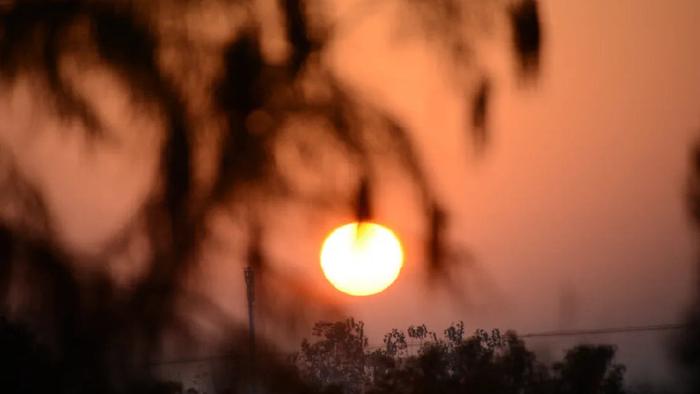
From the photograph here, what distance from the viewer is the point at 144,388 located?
46.4 feet

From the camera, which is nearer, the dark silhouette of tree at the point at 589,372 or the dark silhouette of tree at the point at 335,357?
the dark silhouette of tree at the point at 589,372

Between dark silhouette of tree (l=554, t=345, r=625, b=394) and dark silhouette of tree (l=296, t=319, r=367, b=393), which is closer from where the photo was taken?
dark silhouette of tree (l=554, t=345, r=625, b=394)

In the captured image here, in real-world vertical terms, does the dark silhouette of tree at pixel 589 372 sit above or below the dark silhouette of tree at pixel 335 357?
below

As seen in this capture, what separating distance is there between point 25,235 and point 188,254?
1438 millimetres

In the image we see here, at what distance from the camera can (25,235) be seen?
560 inches

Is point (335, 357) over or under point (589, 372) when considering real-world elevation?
over

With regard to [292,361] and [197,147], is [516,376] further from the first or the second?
[197,147]

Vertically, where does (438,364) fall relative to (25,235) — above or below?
below

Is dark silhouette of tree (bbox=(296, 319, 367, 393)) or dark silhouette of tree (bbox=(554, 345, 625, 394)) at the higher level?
dark silhouette of tree (bbox=(296, 319, 367, 393))

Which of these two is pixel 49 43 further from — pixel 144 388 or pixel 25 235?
pixel 144 388

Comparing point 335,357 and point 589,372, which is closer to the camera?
point 589,372

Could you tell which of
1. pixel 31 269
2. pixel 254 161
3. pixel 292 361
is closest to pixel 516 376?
pixel 292 361

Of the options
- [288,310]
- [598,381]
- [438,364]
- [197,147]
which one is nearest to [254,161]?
[197,147]

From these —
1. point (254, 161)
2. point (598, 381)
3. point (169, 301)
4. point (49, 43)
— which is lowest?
point (598, 381)
